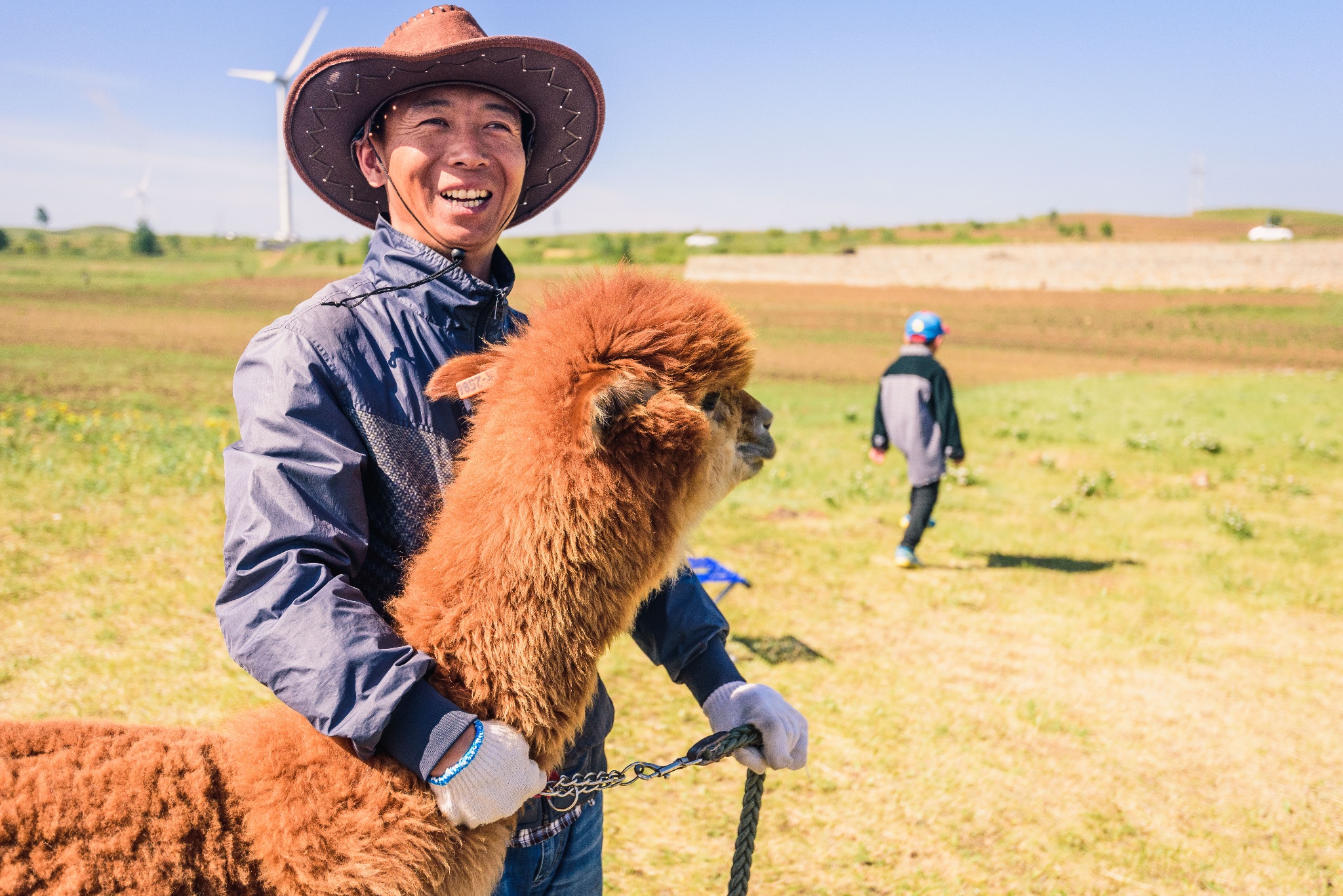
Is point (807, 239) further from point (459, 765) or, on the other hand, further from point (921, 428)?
point (459, 765)

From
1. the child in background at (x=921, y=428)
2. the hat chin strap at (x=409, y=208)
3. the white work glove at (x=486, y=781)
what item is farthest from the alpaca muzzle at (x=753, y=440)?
the child in background at (x=921, y=428)

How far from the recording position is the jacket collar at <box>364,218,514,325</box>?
2.06 metres

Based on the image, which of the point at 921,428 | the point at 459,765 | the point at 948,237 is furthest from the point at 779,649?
the point at 948,237

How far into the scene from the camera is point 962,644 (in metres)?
7.08

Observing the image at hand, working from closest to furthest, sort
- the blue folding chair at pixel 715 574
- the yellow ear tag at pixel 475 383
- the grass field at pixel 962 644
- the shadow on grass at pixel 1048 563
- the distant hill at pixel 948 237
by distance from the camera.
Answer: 1. the yellow ear tag at pixel 475 383
2. the grass field at pixel 962 644
3. the blue folding chair at pixel 715 574
4. the shadow on grass at pixel 1048 563
5. the distant hill at pixel 948 237

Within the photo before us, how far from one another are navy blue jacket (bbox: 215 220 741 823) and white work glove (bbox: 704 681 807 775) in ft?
1.07

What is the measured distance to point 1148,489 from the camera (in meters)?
12.1

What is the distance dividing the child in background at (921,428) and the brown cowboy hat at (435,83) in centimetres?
658

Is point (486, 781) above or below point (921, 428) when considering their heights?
above

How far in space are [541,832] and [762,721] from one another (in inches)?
23.7

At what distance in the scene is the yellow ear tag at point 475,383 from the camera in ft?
6.15

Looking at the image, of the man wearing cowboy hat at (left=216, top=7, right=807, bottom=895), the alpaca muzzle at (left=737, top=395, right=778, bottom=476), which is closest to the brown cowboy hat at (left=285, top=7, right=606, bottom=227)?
the man wearing cowboy hat at (left=216, top=7, right=807, bottom=895)

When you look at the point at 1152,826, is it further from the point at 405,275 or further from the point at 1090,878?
the point at 405,275

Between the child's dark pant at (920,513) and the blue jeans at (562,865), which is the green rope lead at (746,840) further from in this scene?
the child's dark pant at (920,513)
